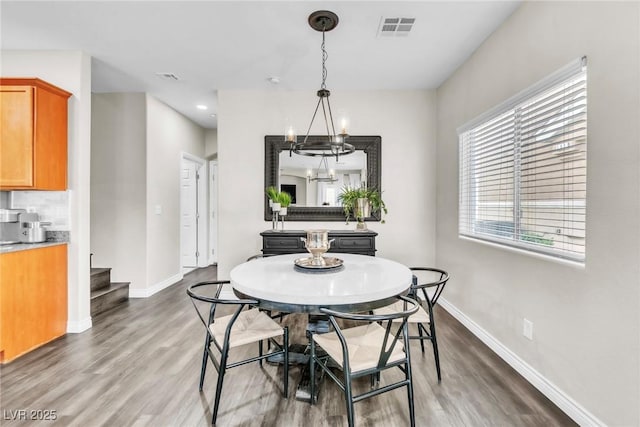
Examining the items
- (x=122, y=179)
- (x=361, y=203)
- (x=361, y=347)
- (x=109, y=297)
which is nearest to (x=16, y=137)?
(x=122, y=179)

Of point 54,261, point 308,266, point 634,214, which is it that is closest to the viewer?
point 634,214

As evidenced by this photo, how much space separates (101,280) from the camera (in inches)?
146

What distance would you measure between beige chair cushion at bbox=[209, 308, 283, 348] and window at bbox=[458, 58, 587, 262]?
5.96ft

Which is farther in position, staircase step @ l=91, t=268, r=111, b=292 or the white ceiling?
staircase step @ l=91, t=268, r=111, b=292

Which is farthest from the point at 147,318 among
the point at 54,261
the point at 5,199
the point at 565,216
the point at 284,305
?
the point at 565,216

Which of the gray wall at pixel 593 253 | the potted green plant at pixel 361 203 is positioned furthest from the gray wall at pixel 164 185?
the gray wall at pixel 593 253

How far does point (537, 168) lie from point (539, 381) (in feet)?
4.56

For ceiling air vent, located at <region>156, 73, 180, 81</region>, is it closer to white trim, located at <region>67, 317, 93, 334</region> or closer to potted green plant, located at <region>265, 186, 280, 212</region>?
potted green plant, located at <region>265, 186, 280, 212</region>

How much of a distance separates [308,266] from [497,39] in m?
2.37

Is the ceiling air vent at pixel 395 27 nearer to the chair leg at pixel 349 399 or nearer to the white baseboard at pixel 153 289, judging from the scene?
the chair leg at pixel 349 399

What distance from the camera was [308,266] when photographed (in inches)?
82.6

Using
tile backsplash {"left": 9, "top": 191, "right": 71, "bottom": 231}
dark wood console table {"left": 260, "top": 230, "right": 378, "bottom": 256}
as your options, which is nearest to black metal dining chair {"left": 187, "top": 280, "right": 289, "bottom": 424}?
dark wood console table {"left": 260, "top": 230, "right": 378, "bottom": 256}

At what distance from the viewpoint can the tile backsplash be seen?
9.52 feet

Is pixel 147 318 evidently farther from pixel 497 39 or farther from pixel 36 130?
pixel 497 39
